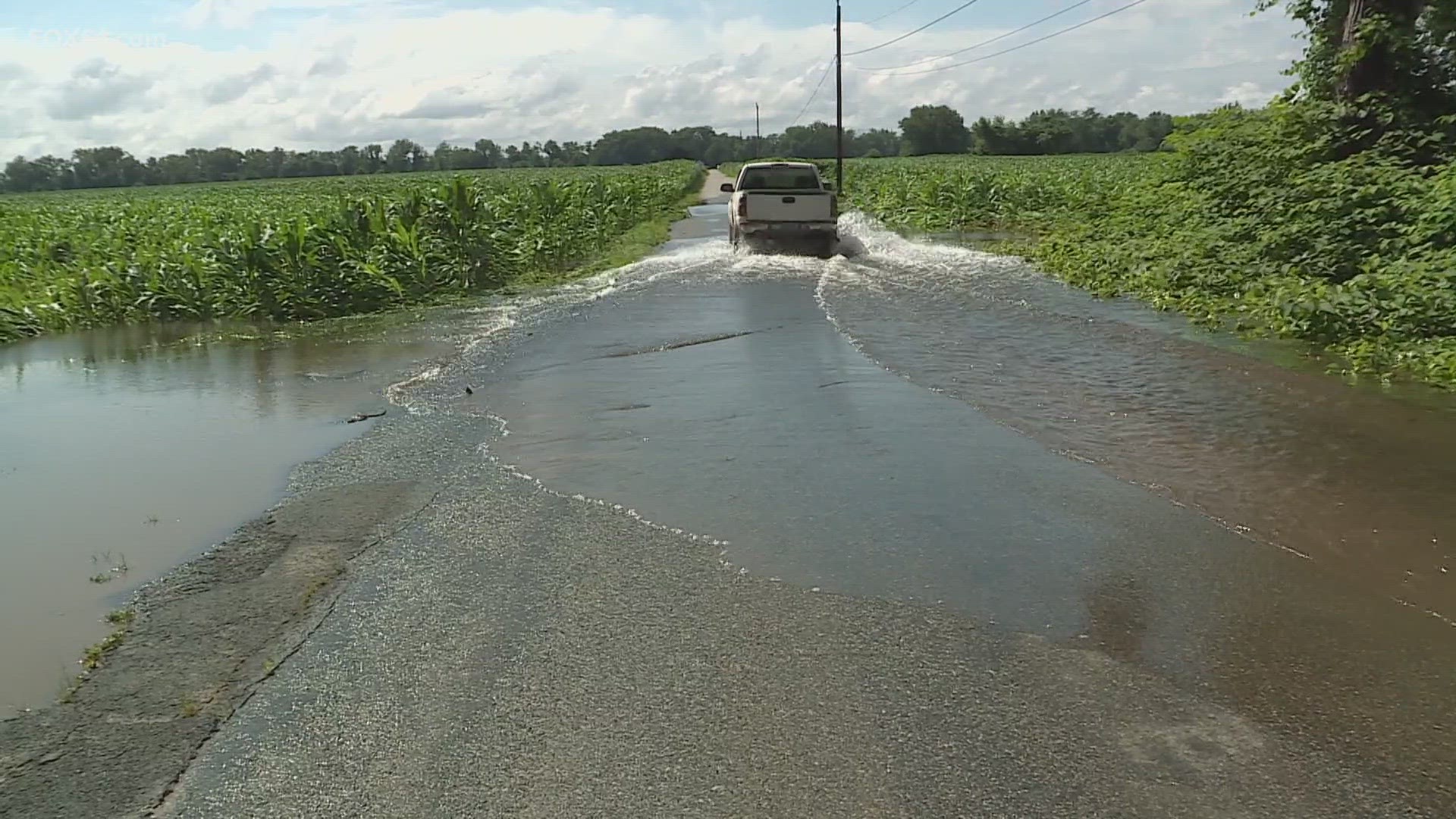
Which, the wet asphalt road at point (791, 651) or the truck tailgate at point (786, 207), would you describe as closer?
the wet asphalt road at point (791, 651)

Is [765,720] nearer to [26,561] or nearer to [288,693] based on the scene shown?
[288,693]

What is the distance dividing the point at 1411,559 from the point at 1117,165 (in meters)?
40.5

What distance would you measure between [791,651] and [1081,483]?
2787 mm

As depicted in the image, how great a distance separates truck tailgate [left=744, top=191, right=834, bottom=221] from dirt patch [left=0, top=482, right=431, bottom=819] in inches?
614

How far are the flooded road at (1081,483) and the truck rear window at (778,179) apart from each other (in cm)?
1180

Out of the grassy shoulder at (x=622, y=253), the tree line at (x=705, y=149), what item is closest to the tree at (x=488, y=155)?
the tree line at (x=705, y=149)

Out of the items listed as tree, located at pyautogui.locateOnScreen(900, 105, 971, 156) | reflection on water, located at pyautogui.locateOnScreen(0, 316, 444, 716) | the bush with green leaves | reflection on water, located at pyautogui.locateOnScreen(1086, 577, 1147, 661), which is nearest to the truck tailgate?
the bush with green leaves

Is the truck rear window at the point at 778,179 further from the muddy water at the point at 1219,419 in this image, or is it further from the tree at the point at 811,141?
the tree at the point at 811,141

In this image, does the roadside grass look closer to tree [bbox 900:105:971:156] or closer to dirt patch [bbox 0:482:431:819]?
dirt patch [bbox 0:482:431:819]

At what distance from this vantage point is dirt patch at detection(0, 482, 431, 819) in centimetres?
340

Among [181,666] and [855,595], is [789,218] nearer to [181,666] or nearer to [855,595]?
[855,595]

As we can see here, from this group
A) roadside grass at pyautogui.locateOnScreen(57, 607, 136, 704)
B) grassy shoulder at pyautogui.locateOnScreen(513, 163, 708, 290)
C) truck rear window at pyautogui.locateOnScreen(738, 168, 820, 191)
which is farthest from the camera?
truck rear window at pyautogui.locateOnScreen(738, 168, 820, 191)

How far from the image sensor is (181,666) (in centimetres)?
420

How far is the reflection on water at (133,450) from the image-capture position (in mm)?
5059
